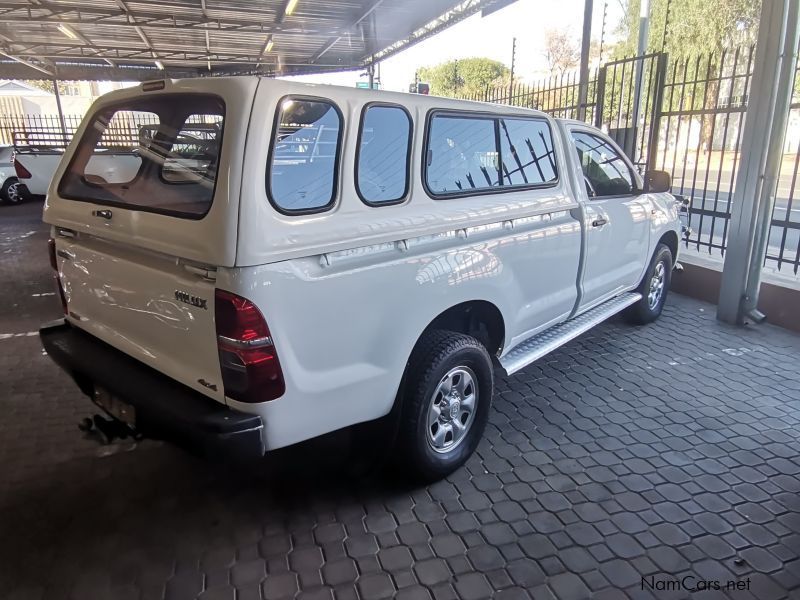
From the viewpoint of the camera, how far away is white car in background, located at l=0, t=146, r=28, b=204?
14344mm

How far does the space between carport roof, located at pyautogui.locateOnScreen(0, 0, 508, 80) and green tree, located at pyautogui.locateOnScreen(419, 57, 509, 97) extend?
2384 cm

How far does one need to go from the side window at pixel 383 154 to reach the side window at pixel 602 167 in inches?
74.7

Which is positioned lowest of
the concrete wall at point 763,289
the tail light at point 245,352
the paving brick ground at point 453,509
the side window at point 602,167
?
the paving brick ground at point 453,509

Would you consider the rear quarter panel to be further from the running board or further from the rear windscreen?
the running board

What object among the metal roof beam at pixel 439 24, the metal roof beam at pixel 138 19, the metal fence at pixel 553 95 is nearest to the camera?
the metal fence at pixel 553 95

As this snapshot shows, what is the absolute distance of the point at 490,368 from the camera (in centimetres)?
314

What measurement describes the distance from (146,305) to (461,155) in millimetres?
1825

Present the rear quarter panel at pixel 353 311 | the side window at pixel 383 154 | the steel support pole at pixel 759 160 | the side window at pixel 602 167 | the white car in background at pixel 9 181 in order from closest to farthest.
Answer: the rear quarter panel at pixel 353 311 < the side window at pixel 383 154 < the side window at pixel 602 167 < the steel support pole at pixel 759 160 < the white car in background at pixel 9 181

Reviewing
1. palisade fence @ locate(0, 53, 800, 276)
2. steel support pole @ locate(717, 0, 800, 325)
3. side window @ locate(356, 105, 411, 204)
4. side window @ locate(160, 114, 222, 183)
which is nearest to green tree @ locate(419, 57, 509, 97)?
A: palisade fence @ locate(0, 53, 800, 276)

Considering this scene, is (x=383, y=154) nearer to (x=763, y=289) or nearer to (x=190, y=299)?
(x=190, y=299)

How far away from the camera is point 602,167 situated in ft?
14.6

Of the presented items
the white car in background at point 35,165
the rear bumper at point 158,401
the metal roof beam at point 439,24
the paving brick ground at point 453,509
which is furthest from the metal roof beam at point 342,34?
the rear bumper at point 158,401

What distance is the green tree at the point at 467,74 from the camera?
4156 cm

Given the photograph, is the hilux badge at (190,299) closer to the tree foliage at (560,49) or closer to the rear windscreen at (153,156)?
the rear windscreen at (153,156)
